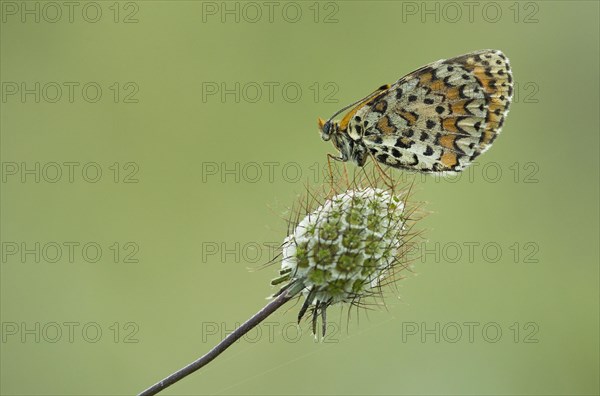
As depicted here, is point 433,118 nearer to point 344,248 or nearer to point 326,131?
point 326,131

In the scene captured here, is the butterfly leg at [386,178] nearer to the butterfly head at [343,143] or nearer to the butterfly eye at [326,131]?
the butterfly head at [343,143]

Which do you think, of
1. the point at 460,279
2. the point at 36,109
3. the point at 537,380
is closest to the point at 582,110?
the point at 460,279

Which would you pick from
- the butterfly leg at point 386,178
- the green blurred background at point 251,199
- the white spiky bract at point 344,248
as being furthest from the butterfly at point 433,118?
the green blurred background at point 251,199

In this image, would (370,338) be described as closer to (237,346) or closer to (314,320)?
(237,346)

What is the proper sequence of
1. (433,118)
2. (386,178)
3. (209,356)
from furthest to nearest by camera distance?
(433,118), (386,178), (209,356)

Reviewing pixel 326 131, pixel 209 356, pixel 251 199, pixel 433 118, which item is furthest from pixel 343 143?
pixel 251 199

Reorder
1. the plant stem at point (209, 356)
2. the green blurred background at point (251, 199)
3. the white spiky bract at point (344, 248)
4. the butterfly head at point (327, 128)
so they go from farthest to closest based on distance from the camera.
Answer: the green blurred background at point (251, 199) → the butterfly head at point (327, 128) → the white spiky bract at point (344, 248) → the plant stem at point (209, 356)

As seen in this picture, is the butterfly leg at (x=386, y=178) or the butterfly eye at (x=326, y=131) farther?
the butterfly eye at (x=326, y=131)
